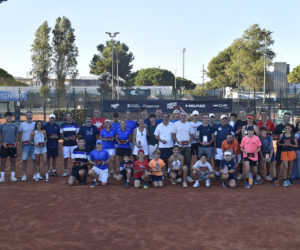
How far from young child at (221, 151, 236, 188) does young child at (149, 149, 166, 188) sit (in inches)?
62.0

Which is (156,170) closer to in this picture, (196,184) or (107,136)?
(196,184)

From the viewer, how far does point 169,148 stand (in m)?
9.41

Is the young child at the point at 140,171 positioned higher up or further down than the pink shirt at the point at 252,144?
further down

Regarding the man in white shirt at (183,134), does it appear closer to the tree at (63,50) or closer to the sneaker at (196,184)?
the sneaker at (196,184)

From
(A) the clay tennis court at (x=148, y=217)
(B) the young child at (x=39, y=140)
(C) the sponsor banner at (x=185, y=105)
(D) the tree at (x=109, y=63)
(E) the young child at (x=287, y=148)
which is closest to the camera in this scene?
(A) the clay tennis court at (x=148, y=217)

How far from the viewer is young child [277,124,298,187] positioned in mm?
8922

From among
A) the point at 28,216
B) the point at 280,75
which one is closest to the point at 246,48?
the point at 280,75

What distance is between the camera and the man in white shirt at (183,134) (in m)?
9.23

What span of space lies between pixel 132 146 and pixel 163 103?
8.69 metres

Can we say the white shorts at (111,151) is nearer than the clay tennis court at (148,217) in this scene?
No

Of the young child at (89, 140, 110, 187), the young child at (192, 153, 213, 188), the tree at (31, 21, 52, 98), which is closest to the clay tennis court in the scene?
the young child at (192, 153, 213, 188)

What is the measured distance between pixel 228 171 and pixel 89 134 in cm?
396

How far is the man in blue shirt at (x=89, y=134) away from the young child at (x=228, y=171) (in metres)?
3.67

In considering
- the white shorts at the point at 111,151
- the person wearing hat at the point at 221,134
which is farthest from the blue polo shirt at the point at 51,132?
the person wearing hat at the point at 221,134
